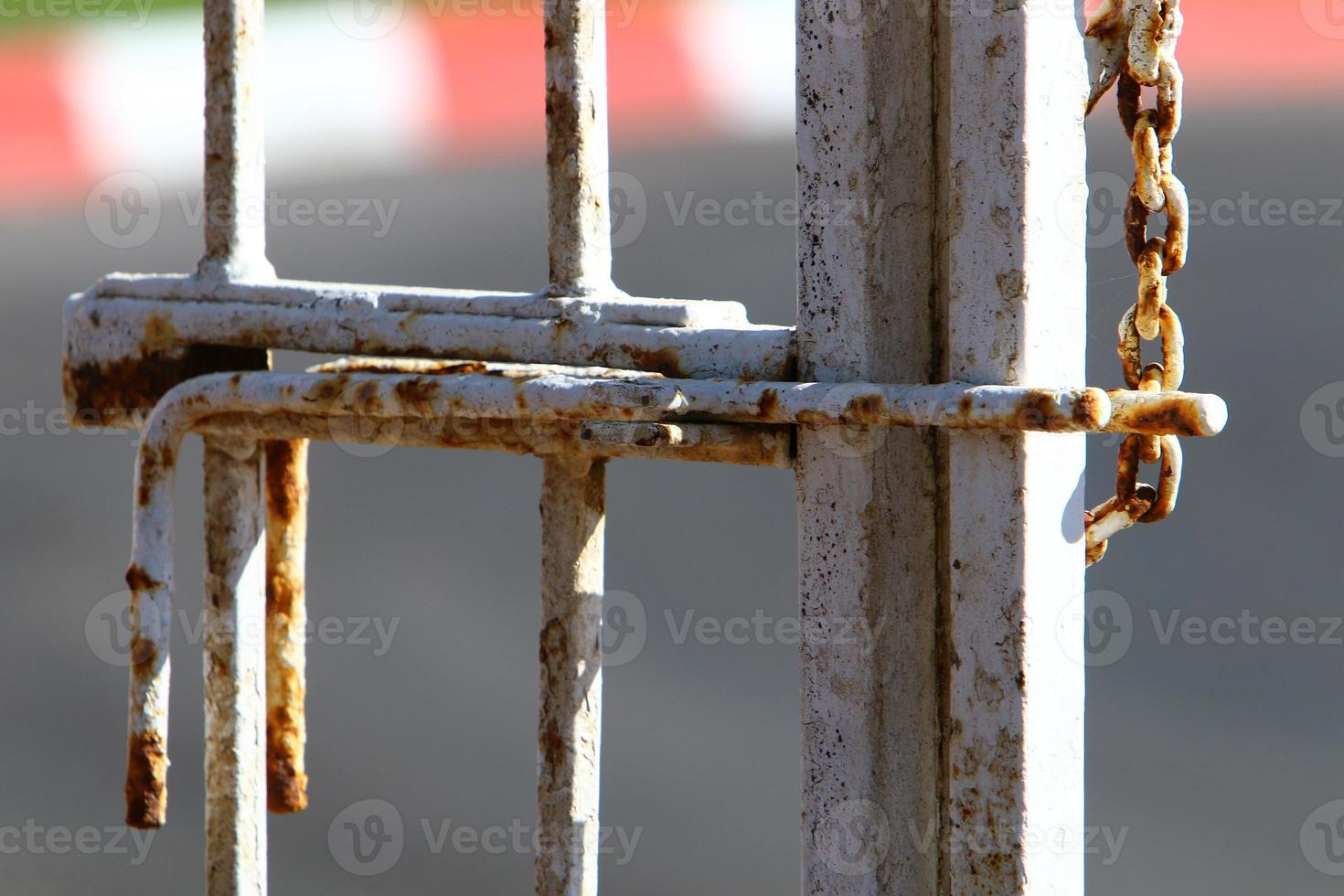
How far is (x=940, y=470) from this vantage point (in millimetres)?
1037

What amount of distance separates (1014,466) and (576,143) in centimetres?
43

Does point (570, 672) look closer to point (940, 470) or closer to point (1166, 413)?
point (940, 470)

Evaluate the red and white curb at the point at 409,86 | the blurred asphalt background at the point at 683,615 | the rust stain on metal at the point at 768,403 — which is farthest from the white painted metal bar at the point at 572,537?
the red and white curb at the point at 409,86

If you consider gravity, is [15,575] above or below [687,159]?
below

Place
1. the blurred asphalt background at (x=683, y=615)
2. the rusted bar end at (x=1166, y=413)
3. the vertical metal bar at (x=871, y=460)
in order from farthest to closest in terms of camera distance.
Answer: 1. the blurred asphalt background at (x=683, y=615)
2. the vertical metal bar at (x=871, y=460)
3. the rusted bar end at (x=1166, y=413)

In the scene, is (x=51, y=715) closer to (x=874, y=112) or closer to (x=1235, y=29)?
(x=874, y=112)

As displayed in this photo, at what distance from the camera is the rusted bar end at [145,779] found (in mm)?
1311

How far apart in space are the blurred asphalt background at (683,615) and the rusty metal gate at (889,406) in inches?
87.9

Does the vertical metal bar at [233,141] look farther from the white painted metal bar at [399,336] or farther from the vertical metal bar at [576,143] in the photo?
the vertical metal bar at [576,143]

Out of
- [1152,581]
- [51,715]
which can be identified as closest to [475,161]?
[51,715]

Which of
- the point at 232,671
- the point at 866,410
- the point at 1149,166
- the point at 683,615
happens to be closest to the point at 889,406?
the point at 866,410

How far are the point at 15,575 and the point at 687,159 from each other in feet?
11.1

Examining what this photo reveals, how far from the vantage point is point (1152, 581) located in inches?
156

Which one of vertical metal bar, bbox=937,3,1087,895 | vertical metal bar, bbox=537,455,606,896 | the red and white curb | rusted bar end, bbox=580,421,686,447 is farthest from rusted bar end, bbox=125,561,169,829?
the red and white curb
